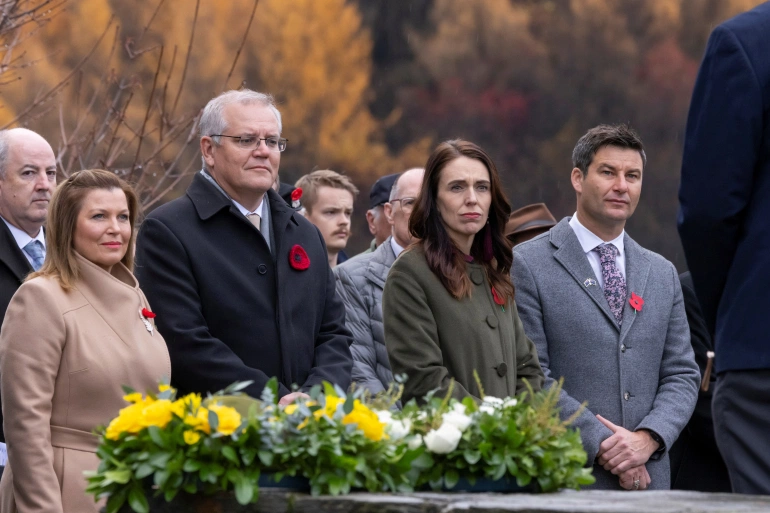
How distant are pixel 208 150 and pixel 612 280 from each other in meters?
1.96

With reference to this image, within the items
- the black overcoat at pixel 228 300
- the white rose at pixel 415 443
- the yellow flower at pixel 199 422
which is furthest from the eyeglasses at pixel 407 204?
the yellow flower at pixel 199 422

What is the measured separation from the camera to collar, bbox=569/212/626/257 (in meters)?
5.64

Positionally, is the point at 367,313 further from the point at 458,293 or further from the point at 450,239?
the point at 458,293

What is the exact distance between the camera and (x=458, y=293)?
16.4 feet

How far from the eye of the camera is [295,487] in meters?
3.27

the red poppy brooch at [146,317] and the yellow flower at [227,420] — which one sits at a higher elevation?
the red poppy brooch at [146,317]

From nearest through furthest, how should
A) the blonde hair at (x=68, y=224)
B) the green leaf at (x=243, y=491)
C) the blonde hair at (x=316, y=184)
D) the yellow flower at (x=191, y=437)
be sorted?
the green leaf at (x=243, y=491), the yellow flower at (x=191, y=437), the blonde hair at (x=68, y=224), the blonde hair at (x=316, y=184)

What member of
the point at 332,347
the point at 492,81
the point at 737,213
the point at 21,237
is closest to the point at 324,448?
the point at 737,213

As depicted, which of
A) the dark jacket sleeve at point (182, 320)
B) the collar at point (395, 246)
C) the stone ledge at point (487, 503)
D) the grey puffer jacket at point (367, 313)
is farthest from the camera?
the collar at point (395, 246)

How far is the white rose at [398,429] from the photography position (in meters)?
3.35

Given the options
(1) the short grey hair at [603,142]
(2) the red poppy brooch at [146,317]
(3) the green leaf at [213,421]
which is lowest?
(3) the green leaf at [213,421]

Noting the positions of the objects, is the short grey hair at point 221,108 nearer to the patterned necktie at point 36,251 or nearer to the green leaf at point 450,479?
the patterned necktie at point 36,251

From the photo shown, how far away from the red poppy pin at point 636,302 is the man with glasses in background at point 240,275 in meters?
1.33

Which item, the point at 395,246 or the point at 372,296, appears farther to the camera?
the point at 395,246
